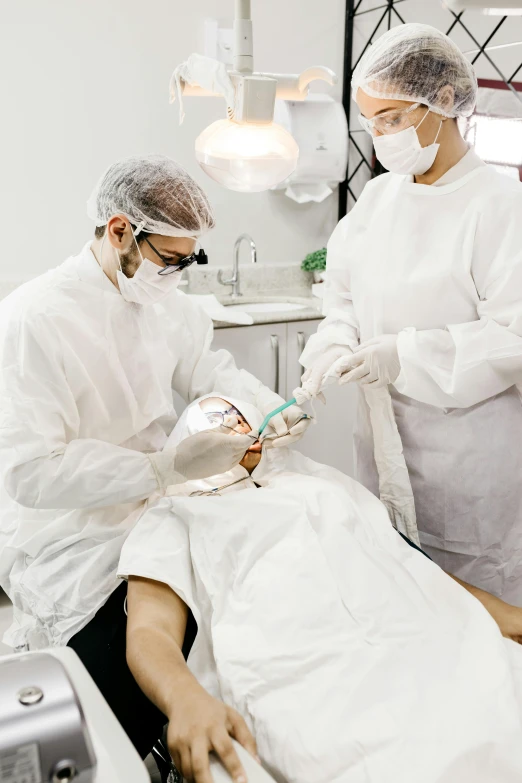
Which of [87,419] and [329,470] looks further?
[329,470]

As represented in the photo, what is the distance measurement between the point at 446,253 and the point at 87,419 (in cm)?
94

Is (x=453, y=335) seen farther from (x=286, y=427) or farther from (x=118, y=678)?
(x=118, y=678)

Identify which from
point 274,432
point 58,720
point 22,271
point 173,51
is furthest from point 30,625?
point 173,51

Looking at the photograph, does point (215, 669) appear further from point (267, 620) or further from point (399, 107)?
point (399, 107)

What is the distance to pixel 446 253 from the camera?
5.33 feet

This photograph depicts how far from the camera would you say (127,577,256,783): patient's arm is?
942 mm

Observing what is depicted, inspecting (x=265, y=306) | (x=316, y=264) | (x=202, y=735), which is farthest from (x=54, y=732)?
(x=316, y=264)

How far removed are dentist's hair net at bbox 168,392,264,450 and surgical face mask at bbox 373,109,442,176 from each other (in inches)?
27.8

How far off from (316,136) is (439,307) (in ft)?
6.56

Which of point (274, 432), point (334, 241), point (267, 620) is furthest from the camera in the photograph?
point (334, 241)

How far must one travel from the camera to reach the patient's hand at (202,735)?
36.3 inches

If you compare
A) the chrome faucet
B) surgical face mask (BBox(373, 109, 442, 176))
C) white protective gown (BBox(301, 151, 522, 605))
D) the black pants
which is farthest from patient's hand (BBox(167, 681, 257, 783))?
the chrome faucet

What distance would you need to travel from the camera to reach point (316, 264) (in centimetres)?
353

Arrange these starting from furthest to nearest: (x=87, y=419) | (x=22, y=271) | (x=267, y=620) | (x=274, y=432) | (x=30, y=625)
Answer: (x=22, y=271) → (x=274, y=432) → (x=87, y=419) → (x=30, y=625) → (x=267, y=620)
